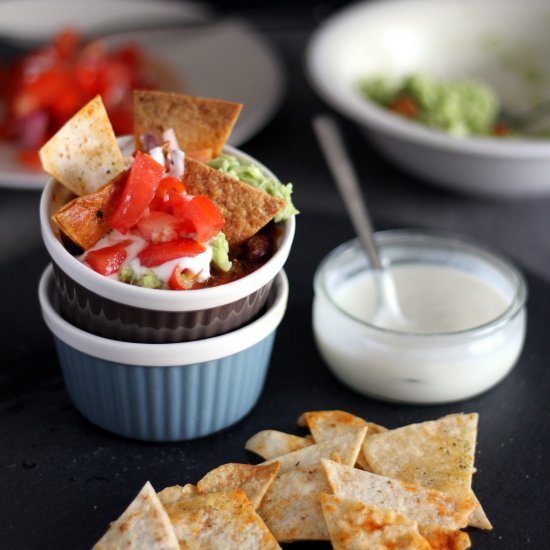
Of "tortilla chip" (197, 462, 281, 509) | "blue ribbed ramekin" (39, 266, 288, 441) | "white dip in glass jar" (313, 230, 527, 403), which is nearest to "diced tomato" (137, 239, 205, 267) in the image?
"blue ribbed ramekin" (39, 266, 288, 441)

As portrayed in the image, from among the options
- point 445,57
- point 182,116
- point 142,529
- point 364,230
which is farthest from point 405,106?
point 142,529

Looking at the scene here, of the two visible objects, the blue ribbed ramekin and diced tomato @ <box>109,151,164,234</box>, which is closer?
diced tomato @ <box>109,151,164,234</box>

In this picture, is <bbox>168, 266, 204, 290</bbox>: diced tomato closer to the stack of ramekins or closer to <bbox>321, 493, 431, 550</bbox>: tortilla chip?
the stack of ramekins

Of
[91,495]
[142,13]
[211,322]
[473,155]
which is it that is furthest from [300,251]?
[142,13]

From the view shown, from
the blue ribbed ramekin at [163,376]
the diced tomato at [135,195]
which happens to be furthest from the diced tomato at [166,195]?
the blue ribbed ramekin at [163,376]

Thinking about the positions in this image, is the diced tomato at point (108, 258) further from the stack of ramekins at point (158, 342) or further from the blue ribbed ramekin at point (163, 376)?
the blue ribbed ramekin at point (163, 376)

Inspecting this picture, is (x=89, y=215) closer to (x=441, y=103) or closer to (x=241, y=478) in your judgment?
(x=241, y=478)
